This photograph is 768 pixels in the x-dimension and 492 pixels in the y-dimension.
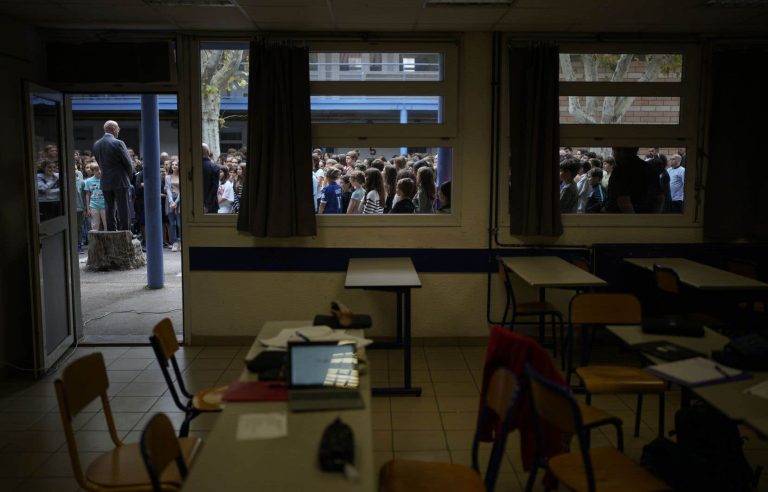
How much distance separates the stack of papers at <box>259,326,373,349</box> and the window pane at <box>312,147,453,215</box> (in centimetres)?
272

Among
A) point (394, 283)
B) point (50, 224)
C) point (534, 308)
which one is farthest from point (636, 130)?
point (50, 224)

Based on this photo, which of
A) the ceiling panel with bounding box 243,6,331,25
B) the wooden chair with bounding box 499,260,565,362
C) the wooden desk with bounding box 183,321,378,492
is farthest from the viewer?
the wooden chair with bounding box 499,260,565,362

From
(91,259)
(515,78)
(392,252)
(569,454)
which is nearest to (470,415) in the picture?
(569,454)

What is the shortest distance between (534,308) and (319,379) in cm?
326

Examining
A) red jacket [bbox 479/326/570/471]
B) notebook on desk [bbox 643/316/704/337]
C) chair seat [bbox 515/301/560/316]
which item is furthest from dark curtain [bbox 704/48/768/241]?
red jacket [bbox 479/326/570/471]

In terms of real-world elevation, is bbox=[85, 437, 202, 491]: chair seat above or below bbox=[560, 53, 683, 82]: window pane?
below

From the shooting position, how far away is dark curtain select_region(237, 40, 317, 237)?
220 inches

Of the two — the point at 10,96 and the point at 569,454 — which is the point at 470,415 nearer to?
the point at 569,454

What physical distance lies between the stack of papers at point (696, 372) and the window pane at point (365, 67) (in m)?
3.63

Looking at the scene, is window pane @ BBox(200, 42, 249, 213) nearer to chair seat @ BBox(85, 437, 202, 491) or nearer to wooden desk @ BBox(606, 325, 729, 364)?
chair seat @ BBox(85, 437, 202, 491)

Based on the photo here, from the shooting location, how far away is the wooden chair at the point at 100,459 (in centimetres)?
254

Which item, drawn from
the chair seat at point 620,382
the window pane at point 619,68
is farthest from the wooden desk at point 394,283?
the window pane at point 619,68

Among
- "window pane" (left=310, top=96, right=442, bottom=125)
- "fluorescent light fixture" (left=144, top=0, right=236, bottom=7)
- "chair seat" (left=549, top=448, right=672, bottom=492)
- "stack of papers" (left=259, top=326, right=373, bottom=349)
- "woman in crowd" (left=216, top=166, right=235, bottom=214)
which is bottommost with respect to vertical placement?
"chair seat" (left=549, top=448, right=672, bottom=492)

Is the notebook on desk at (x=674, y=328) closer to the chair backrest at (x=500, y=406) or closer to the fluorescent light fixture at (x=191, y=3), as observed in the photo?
the chair backrest at (x=500, y=406)
